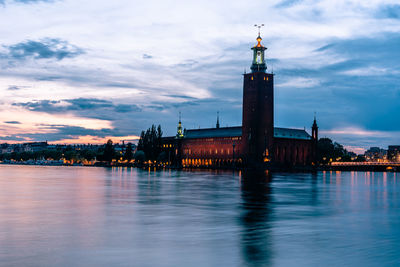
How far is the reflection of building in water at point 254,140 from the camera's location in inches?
5030

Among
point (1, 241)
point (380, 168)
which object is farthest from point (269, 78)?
point (1, 241)

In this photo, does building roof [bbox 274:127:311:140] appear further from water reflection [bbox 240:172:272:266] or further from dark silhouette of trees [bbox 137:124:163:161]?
water reflection [bbox 240:172:272:266]

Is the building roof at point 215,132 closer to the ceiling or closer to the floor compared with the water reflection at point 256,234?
closer to the ceiling

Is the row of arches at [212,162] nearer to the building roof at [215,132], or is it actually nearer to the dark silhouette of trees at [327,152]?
the building roof at [215,132]

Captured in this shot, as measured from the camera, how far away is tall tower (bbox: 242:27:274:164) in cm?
→ 12712

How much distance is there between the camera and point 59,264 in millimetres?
10289

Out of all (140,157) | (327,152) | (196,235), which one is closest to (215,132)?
(140,157)

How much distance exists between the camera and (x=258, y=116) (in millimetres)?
127812

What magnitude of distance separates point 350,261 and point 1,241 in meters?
8.80

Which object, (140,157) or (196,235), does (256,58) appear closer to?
(140,157)

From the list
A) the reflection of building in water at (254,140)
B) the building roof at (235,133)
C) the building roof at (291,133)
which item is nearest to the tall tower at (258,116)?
the reflection of building in water at (254,140)

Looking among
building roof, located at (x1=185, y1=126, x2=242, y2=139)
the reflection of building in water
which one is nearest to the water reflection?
the reflection of building in water

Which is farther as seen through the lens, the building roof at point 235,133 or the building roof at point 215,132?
the building roof at point 235,133

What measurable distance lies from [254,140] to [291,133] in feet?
92.0
